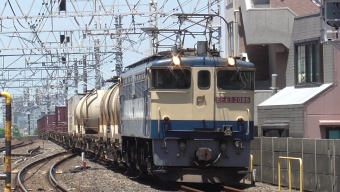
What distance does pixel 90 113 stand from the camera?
3111cm

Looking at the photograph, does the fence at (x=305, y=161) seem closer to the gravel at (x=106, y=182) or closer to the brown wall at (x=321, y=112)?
the gravel at (x=106, y=182)

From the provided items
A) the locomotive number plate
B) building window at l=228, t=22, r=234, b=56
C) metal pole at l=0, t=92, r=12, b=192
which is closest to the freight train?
the locomotive number plate

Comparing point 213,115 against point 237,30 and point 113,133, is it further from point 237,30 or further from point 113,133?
point 237,30

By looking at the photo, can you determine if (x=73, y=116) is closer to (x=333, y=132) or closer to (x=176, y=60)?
(x=333, y=132)

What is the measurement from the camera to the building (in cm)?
2566

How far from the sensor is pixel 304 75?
27.5m

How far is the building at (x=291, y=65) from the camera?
25.7 metres

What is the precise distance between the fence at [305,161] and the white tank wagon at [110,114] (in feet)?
15.2

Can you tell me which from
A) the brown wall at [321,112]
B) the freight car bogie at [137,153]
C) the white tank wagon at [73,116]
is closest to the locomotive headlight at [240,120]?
the freight car bogie at [137,153]

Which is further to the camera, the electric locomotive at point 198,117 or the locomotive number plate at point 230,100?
the locomotive number plate at point 230,100

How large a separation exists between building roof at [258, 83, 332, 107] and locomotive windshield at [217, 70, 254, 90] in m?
8.68

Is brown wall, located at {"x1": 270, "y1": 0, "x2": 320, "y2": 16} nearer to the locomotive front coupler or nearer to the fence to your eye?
the fence

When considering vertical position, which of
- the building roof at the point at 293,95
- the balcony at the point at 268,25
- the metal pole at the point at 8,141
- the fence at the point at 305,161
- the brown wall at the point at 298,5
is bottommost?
the fence at the point at 305,161

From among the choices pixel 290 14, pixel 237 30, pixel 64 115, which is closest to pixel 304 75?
pixel 290 14
